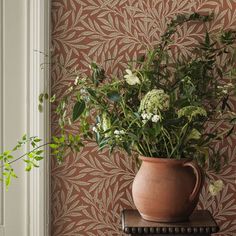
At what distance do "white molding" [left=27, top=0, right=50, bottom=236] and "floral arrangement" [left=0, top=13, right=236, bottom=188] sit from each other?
0.06 metres

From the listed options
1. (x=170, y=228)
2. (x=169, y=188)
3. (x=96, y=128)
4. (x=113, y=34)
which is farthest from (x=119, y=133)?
(x=113, y=34)

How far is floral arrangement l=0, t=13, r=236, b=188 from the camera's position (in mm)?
2236

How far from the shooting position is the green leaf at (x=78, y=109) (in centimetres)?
229

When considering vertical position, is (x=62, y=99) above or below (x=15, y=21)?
below

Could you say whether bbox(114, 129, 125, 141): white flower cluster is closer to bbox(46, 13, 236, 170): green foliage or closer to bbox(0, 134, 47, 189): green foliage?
bbox(46, 13, 236, 170): green foliage

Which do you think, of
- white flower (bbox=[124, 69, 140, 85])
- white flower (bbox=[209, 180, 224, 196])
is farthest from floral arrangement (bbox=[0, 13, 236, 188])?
white flower (bbox=[209, 180, 224, 196])

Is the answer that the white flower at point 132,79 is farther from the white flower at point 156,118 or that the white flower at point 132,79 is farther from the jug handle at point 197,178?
the jug handle at point 197,178

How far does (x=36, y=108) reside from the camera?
8.29 feet

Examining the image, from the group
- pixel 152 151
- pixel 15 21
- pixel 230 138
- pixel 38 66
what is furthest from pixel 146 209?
pixel 15 21

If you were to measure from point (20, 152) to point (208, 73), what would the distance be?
87 cm

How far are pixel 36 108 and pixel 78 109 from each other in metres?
0.29

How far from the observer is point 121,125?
2.30 metres

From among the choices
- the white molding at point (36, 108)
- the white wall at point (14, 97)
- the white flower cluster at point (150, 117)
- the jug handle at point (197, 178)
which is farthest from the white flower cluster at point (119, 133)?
the white wall at point (14, 97)

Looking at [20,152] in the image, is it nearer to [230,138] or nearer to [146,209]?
[146,209]
